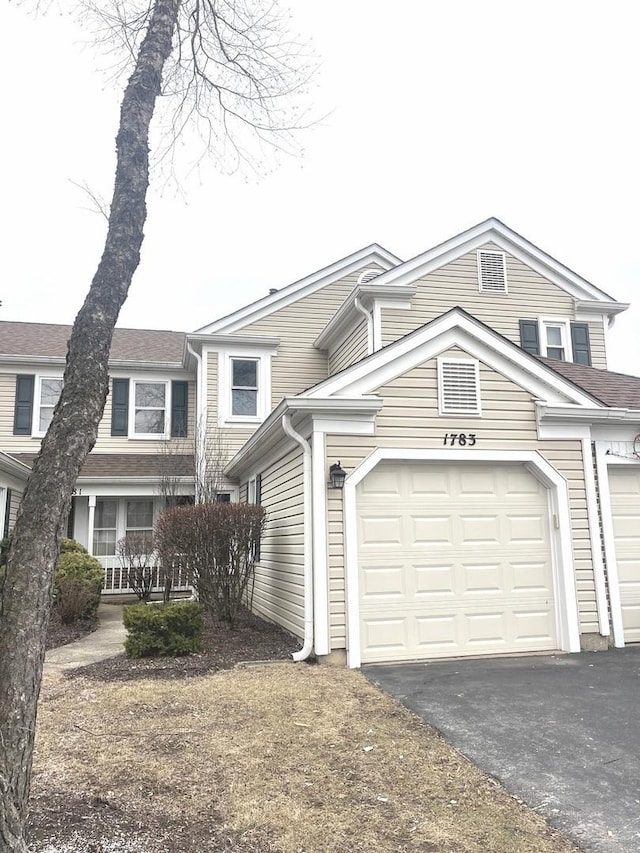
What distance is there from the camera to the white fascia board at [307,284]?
15.2 meters

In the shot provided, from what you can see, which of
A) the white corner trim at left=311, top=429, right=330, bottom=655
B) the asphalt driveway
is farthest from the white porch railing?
the asphalt driveway

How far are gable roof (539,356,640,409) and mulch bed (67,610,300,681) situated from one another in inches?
214

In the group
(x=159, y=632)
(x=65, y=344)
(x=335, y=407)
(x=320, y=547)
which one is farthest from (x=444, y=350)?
(x=65, y=344)

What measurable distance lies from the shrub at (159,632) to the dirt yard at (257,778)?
1.38 m

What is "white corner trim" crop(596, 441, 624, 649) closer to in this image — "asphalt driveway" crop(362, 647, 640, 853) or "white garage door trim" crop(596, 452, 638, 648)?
"white garage door trim" crop(596, 452, 638, 648)

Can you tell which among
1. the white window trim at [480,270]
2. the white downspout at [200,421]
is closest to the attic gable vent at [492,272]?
the white window trim at [480,270]

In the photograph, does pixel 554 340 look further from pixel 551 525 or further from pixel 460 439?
pixel 460 439

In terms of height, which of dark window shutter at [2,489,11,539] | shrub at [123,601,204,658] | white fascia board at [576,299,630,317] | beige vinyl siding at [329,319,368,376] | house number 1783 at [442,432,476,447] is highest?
white fascia board at [576,299,630,317]

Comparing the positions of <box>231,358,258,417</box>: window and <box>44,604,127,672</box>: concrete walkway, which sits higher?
<box>231,358,258,417</box>: window

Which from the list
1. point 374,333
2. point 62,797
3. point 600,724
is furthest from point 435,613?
point 374,333

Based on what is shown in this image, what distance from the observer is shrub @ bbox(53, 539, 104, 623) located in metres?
10.8

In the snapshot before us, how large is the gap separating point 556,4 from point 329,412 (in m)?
5.06

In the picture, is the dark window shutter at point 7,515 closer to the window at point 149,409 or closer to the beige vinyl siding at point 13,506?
the beige vinyl siding at point 13,506

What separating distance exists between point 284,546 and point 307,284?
328 inches
